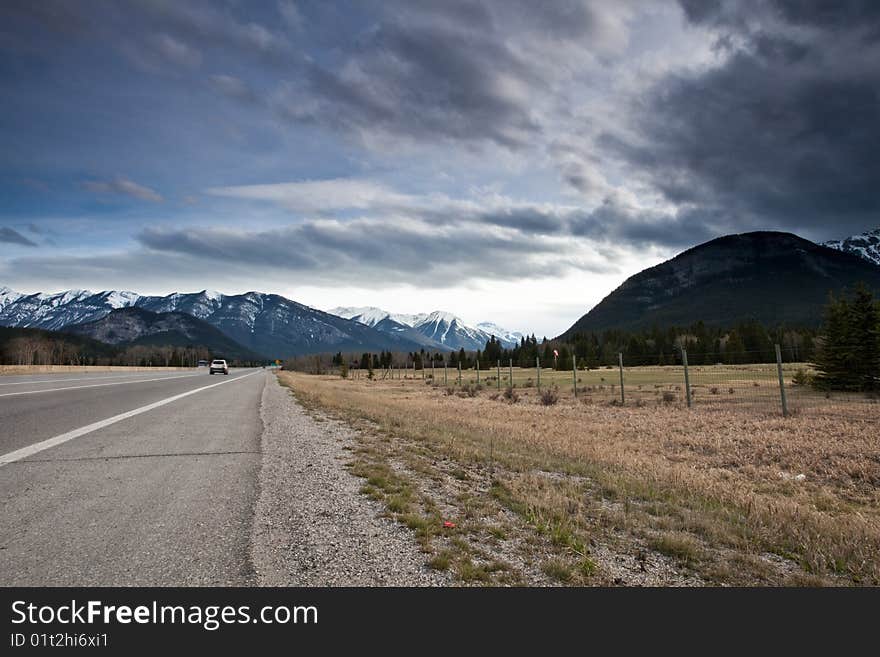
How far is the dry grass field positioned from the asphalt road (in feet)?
6.24

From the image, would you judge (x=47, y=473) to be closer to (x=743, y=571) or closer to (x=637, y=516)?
(x=637, y=516)

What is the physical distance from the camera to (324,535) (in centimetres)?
472

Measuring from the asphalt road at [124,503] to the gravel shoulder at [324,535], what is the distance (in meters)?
0.22

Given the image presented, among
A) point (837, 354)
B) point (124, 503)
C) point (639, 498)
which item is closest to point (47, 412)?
point (124, 503)

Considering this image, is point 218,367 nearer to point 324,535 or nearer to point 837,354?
point 837,354

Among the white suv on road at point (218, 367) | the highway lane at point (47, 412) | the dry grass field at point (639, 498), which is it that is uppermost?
the white suv on road at point (218, 367)

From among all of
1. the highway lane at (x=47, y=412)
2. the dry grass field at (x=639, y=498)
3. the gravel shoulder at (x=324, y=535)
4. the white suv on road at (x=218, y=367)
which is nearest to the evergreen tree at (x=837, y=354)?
the dry grass field at (x=639, y=498)

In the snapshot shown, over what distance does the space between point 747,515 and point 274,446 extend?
8.45 meters

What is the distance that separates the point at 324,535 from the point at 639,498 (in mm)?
5137

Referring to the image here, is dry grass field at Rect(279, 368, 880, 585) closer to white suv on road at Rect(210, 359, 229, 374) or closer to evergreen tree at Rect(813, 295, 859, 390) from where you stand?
evergreen tree at Rect(813, 295, 859, 390)

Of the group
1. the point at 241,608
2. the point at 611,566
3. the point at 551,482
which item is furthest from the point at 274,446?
the point at 611,566

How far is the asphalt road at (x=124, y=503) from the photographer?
3693 millimetres

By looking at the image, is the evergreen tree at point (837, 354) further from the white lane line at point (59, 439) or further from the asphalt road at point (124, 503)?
the white lane line at point (59, 439)

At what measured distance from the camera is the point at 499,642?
3.13 meters
